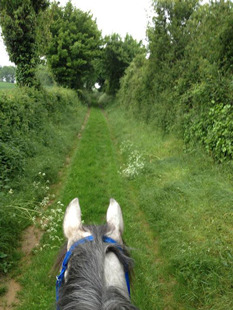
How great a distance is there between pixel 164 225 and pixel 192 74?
5.29m

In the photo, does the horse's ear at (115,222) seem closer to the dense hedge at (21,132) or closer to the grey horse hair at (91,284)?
the grey horse hair at (91,284)

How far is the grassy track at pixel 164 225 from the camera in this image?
2.68 meters

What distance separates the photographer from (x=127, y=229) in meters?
3.96

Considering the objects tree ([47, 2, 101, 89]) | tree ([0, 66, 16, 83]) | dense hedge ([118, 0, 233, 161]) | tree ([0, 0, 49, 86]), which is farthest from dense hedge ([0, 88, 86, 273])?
tree ([0, 66, 16, 83])

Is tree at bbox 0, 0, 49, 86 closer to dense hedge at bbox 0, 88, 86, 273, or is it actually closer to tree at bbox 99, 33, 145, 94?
dense hedge at bbox 0, 88, 86, 273

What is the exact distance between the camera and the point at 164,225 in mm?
3871

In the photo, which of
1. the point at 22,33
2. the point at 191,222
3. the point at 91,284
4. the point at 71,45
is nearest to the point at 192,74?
the point at 191,222

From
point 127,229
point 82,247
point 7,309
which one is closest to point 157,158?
point 127,229

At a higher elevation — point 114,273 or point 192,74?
point 192,74

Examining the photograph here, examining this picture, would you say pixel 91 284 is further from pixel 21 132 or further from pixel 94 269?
pixel 21 132

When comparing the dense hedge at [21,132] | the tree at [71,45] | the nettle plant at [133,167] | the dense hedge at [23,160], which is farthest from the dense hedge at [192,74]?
the tree at [71,45]

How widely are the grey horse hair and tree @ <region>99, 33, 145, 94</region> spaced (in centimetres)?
2359

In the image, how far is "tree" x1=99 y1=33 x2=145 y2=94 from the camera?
2277 cm

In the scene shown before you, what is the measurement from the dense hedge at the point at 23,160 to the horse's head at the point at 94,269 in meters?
2.16
